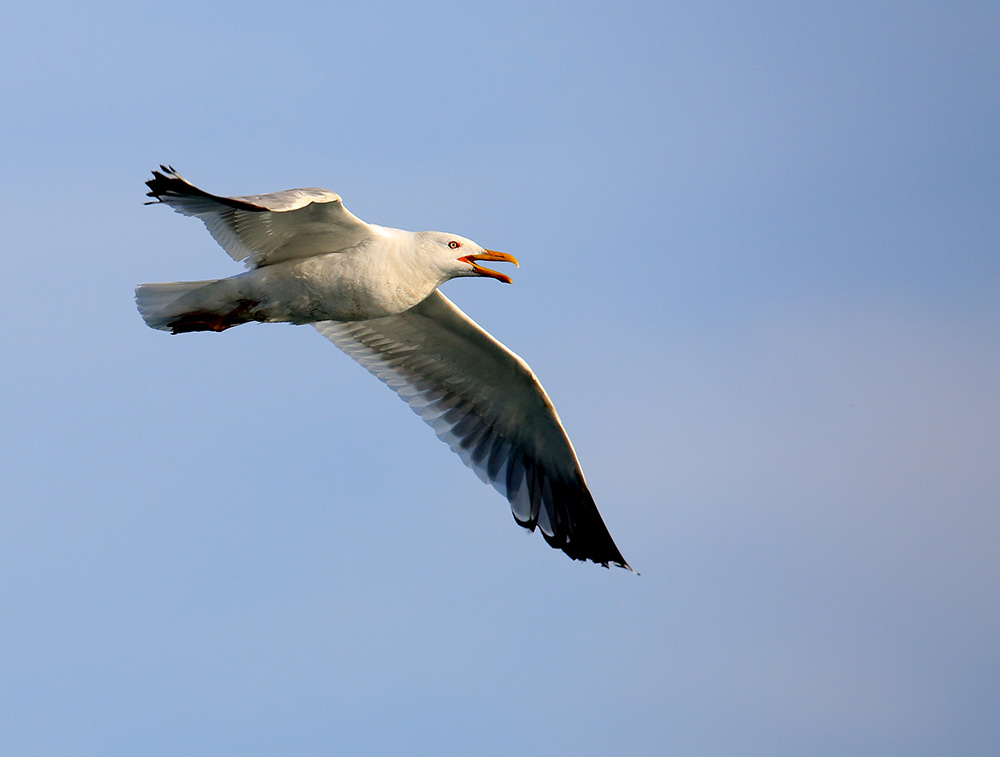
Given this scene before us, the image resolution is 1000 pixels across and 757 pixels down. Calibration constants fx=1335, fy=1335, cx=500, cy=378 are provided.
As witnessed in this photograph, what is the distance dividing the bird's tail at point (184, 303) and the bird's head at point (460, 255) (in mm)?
1457

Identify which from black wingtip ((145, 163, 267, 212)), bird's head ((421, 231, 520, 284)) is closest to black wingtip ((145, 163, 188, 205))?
Answer: black wingtip ((145, 163, 267, 212))

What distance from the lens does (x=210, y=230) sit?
9.86 meters

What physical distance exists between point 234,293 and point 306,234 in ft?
2.18

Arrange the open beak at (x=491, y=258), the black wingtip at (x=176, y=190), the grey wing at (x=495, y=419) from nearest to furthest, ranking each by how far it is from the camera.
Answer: the black wingtip at (x=176, y=190), the open beak at (x=491, y=258), the grey wing at (x=495, y=419)

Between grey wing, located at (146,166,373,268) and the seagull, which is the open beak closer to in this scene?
the seagull

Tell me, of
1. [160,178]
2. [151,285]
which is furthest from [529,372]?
[160,178]

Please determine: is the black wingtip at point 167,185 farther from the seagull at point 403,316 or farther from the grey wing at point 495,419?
the grey wing at point 495,419

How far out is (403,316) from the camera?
36.4ft

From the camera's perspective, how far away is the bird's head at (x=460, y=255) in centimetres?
965

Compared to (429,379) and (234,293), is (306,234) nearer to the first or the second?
(234,293)

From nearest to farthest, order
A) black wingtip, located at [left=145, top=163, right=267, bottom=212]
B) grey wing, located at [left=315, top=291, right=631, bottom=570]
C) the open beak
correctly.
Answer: black wingtip, located at [left=145, top=163, right=267, bottom=212] → the open beak → grey wing, located at [left=315, top=291, right=631, bottom=570]

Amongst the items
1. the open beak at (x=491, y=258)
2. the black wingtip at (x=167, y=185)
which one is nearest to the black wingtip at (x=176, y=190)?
the black wingtip at (x=167, y=185)

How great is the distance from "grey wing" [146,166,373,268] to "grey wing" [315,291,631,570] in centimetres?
172

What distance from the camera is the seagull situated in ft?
31.0
